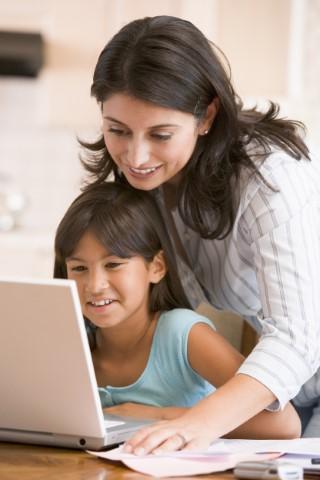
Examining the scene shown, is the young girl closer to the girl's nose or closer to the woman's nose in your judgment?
the girl's nose

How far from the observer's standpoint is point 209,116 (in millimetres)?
1730

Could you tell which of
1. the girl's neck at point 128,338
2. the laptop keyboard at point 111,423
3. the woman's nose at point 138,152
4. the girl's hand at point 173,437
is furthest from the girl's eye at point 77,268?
the girl's hand at point 173,437

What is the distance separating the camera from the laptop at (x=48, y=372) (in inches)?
49.5

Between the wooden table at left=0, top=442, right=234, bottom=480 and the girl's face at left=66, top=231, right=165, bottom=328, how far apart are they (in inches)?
16.2

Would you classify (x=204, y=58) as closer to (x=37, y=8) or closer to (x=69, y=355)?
(x=69, y=355)

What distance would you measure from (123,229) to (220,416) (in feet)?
1.68

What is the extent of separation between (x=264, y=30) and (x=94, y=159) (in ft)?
10.6

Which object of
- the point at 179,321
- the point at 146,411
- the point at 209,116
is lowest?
the point at 146,411

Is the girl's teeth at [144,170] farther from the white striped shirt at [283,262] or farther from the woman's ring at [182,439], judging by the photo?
the woman's ring at [182,439]

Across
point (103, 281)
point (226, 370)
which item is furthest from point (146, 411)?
point (103, 281)

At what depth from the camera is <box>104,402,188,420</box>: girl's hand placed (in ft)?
5.37

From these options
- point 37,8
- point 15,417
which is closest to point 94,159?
point 15,417

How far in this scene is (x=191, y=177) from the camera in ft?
5.96

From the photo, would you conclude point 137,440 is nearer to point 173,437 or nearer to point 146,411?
point 173,437
